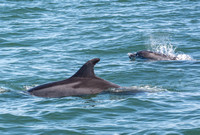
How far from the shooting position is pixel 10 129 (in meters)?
11.8

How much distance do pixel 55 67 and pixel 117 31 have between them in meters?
8.86

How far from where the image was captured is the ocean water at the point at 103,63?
12250mm

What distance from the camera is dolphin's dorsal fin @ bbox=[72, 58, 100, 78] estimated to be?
46.4ft

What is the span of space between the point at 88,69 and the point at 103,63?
646 cm

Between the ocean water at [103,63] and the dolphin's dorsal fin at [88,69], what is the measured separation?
0.74 m

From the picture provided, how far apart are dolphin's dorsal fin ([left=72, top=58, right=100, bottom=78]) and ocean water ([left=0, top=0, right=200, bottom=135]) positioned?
74cm

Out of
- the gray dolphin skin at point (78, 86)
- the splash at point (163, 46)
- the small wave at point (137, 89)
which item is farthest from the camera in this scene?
the splash at point (163, 46)

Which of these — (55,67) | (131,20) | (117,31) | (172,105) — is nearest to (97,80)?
(172,105)

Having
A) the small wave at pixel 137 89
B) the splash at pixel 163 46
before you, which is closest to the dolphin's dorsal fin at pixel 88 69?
the small wave at pixel 137 89

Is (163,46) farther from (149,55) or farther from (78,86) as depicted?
(78,86)

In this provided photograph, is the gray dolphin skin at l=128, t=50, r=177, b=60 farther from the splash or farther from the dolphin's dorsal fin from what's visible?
the dolphin's dorsal fin

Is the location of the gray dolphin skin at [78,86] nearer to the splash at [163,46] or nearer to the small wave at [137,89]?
the small wave at [137,89]

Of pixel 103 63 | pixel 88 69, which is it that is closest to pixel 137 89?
pixel 88 69

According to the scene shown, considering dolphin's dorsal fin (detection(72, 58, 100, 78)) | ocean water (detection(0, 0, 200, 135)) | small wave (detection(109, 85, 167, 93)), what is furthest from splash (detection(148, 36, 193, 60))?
dolphin's dorsal fin (detection(72, 58, 100, 78))
